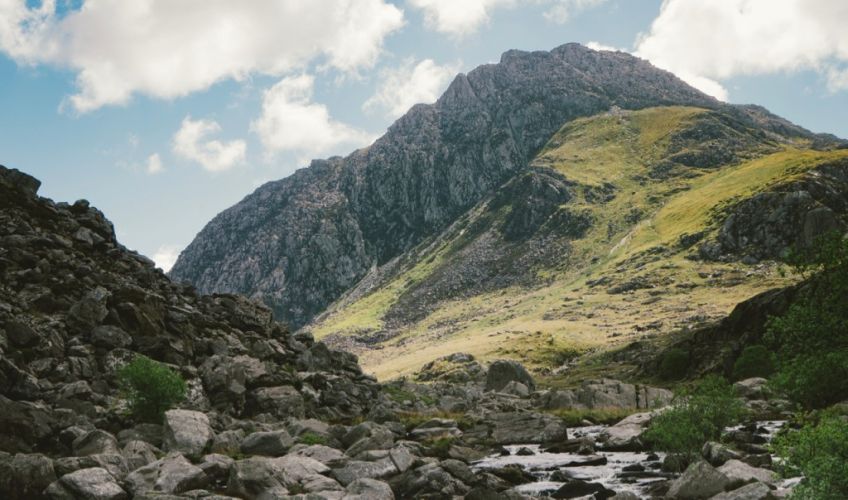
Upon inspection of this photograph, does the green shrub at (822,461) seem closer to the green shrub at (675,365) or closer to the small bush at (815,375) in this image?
the small bush at (815,375)

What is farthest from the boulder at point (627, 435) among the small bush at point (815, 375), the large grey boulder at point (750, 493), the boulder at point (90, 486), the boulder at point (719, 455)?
the boulder at point (90, 486)

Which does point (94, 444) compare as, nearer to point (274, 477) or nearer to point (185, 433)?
point (185, 433)

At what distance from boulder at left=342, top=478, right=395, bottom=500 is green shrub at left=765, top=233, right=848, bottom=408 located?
21.8m

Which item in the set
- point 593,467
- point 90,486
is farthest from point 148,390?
point 593,467

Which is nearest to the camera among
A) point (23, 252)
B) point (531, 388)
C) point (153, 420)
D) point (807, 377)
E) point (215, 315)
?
point (807, 377)

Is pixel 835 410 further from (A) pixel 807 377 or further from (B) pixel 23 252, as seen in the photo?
(B) pixel 23 252

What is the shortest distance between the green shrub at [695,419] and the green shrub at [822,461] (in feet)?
46.3

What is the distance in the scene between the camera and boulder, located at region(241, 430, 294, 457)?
3381 cm

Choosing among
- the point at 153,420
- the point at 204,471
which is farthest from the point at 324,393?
the point at 204,471

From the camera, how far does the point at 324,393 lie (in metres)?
58.8

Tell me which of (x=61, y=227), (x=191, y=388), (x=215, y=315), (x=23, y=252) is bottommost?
(x=191, y=388)

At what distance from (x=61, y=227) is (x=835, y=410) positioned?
66.3 m

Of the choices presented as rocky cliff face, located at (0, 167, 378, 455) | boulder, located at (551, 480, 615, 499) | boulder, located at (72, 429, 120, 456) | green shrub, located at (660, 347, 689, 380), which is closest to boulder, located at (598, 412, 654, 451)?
boulder, located at (551, 480, 615, 499)

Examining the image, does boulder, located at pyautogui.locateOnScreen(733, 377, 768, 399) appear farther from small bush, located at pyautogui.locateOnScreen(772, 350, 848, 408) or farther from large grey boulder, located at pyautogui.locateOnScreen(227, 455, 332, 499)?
large grey boulder, located at pyautogui.locateOnScreen(227, 455, 332, 499)
